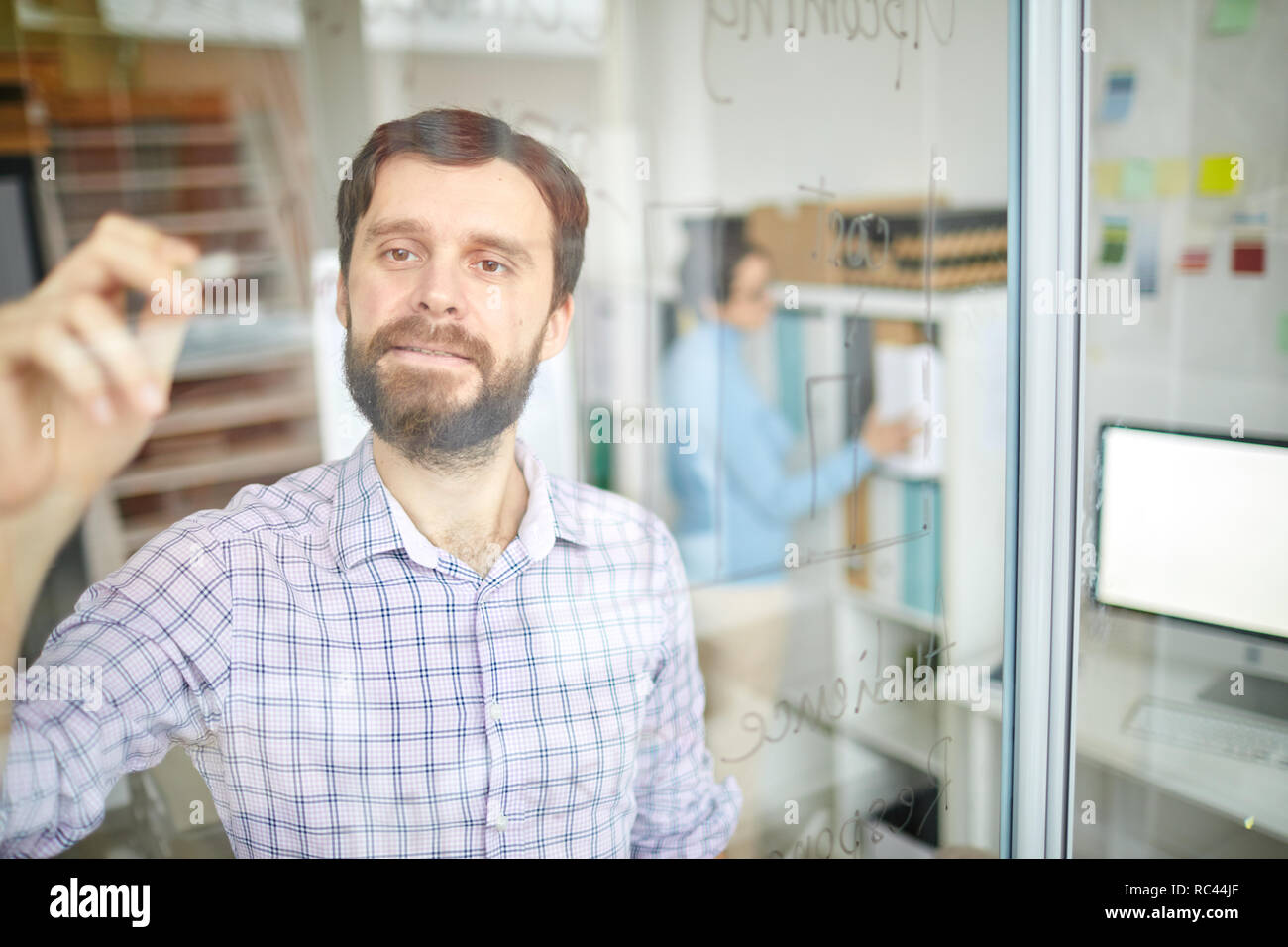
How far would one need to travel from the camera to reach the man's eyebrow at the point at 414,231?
0.89m

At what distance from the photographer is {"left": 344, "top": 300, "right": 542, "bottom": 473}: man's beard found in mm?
904

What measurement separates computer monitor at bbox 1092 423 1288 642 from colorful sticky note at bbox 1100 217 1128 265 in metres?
0.48

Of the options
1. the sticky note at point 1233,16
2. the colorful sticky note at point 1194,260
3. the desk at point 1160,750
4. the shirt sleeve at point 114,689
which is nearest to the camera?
the shirt sleeve at point 114,689

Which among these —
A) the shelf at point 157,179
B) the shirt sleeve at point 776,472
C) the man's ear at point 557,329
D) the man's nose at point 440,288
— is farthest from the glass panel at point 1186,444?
the shelf at point 157,179

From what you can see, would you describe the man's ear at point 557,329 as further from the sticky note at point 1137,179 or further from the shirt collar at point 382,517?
the sticky note at point 1137,179

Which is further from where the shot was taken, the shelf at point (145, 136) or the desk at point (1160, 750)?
the desk at point (1160, 750)

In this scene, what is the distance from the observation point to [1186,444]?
4.17 ft

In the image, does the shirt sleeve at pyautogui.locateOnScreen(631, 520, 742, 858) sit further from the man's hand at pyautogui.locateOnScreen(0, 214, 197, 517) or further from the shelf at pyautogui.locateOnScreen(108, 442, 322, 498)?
the man's hand at pyautogui.locateOnScreen(0, 214, 197, 517)

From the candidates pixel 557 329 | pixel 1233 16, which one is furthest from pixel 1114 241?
pixel 557 329

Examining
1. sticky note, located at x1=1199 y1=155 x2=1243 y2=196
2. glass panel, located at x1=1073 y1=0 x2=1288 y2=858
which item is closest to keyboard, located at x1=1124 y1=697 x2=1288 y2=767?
glass panel, located at x1=1073 y1=0 x2=1288 y2=858

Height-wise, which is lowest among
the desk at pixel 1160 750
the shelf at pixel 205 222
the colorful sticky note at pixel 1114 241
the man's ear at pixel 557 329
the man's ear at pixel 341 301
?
the desk at pixel 1160 750

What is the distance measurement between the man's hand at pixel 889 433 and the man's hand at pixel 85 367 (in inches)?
29.9
